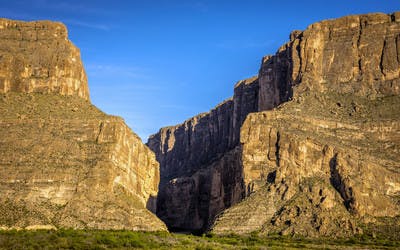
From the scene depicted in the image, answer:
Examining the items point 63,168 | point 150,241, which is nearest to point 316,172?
point 63,168

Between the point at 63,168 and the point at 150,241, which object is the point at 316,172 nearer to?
the point at 63,168

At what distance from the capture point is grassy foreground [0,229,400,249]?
127625 millimetres

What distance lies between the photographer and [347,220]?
168 metres

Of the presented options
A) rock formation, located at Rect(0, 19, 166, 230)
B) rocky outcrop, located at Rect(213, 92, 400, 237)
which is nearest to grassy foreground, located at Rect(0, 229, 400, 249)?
rocky outcrop, located at Rect(213, 92, 400, 237)

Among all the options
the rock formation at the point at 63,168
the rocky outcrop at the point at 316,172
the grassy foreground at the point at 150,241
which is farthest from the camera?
the rocky outcrop at the point at 316,172

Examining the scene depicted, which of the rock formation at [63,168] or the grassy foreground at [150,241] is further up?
the rock formation at [63,168]

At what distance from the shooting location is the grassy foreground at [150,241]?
127625 millimetres

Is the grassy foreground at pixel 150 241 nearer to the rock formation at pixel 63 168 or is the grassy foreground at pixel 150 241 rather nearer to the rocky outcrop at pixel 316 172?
the rocky outcrop at pixel 316 172

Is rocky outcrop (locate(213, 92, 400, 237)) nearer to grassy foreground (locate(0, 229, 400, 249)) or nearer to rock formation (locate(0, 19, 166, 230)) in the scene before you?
grassy foreground (locate(0, 229, 400, 249))

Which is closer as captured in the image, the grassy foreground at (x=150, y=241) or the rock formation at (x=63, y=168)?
the grassy foreground at (x=150, y=241)

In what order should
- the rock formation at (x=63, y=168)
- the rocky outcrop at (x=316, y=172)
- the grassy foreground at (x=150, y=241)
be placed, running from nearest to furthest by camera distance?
1. the grassy foreground at (x=150, y=241)
2. the rock formation at (x=63, y=168)
3. the rocky outcrop at (x=316, y=172)

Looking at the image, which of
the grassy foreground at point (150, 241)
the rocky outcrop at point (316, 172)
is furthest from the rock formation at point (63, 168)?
the rocky outcrop at point (316, 172)

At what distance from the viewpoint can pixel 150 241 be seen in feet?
465

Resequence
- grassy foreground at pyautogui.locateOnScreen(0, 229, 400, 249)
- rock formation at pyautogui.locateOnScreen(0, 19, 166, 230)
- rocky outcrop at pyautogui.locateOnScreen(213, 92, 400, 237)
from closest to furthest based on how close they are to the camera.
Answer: grassy foreground at pyautogui.locateOnScreen(0, 229, 400, 249) < rock formation at pyautogui.locateOnScreen(0, 19, 166, 230) < rocky outcrop at pyautogui.locateOnScreen(213, 92, 400, 237)
